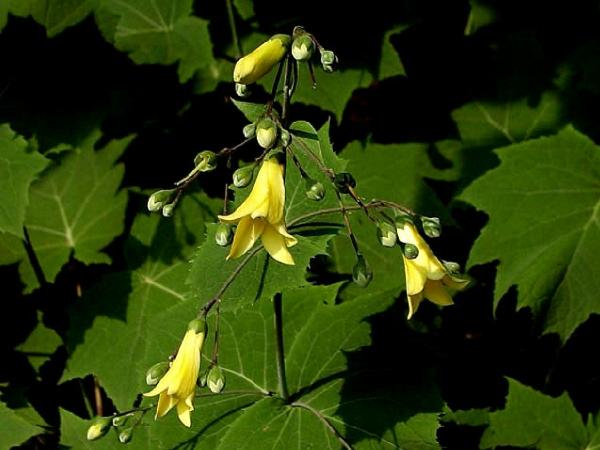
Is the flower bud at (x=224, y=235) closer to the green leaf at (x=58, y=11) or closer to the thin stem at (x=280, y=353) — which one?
the thin stem at (x=280, y=353)

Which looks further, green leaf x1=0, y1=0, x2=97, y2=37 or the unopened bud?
green leaf x1=0, y1=0, x2=97, y2=37

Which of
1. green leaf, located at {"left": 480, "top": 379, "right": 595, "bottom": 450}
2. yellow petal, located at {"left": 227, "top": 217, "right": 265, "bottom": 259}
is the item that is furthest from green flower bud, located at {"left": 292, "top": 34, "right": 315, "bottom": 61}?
green leaf, located at {"left": 480, "top": 379, "right": 595, "bottom": 450}

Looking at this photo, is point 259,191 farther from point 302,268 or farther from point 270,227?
point 302,268

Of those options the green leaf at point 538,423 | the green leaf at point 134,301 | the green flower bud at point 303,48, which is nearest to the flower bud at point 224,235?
the green flower bud at point 303,48

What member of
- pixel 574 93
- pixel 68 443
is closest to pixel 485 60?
pixel 574 93

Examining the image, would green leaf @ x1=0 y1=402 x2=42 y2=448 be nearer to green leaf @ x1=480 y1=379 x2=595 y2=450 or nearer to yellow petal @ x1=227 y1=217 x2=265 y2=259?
yellow petal @ x1=227 y1=217 x2=265 y2=259
